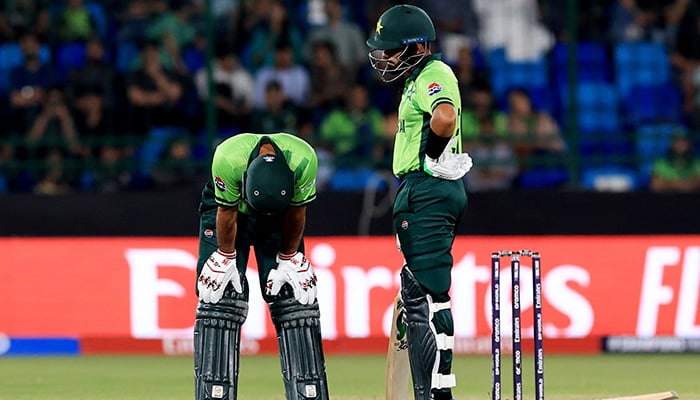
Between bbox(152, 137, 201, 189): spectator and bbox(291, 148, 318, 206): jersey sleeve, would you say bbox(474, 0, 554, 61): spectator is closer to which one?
bbox(152, 137, 201, 189): spectator

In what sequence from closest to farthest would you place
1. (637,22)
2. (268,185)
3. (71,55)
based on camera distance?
(268,185), (637,22), (71,55)

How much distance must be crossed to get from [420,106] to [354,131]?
598 cm

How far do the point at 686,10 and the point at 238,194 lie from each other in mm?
7386

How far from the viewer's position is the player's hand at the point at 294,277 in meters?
7.61

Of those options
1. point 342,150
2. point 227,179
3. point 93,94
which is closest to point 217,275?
point 227,179

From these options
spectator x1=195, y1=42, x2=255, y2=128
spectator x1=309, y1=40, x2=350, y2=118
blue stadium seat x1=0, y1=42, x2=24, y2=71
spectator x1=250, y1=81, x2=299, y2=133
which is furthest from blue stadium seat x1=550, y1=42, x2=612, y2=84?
blue stadium seat x1=0, y1=42, x2=24, y2=71

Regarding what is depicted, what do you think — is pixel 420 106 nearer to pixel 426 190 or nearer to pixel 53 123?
pixel 426 190

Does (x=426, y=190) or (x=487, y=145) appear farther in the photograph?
(x=487, y=145)

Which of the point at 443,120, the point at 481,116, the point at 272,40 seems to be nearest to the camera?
the point at 443,120

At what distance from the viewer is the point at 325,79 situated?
1373cm

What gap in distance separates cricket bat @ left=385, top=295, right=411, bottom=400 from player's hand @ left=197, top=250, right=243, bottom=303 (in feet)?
3.25

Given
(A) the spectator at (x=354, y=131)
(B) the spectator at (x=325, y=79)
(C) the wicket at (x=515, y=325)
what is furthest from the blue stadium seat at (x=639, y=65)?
(C) the wicket at (x=515, y=325)

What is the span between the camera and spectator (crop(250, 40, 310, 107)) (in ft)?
44.9

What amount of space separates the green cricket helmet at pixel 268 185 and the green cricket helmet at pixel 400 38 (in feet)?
2.99
